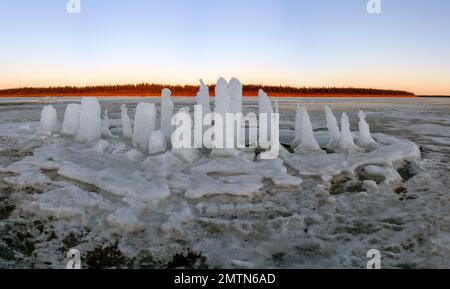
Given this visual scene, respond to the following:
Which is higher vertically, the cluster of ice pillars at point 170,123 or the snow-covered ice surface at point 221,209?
the cluster of ice pillars at point 170,123

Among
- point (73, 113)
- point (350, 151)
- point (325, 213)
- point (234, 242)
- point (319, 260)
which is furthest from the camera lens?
point (73, 113)

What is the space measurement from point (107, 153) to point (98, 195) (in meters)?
2.13

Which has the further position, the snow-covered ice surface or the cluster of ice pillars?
the cluster of ice pillars

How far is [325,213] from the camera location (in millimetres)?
4426

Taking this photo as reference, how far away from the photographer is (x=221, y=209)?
453 cm

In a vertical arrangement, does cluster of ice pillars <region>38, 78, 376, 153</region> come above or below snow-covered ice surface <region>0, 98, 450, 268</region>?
above

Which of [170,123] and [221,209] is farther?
[170,123]

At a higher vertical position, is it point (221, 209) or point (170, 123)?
point (170, 123)

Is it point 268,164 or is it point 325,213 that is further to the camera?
point 268,164

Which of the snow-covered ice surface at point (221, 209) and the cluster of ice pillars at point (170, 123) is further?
the cluster of ice pillars at point (170, 123)

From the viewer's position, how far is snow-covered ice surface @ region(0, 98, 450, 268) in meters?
3.45

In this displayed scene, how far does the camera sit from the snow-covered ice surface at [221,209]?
3451mm
